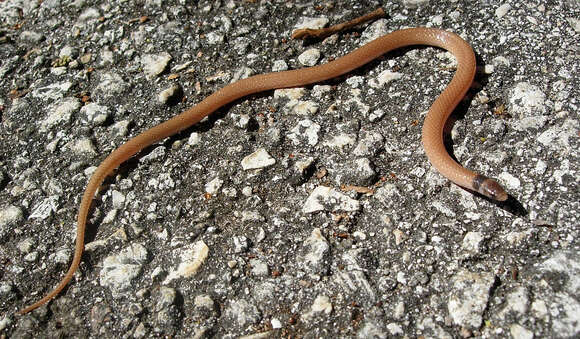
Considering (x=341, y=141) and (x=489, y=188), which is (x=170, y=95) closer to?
(x=341, y=141)

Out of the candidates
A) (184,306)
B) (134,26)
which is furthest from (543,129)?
(134,26)

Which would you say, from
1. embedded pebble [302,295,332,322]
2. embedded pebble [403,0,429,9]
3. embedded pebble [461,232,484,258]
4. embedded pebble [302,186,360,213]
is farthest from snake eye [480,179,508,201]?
embedded pebble [403,0,429,9]

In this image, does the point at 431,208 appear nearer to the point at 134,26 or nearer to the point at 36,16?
the point at 134,26

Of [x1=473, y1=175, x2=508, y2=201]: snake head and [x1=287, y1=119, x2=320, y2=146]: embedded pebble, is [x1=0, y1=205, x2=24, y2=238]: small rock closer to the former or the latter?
[x1=287, y1=119, x2=320, y2=146]: embedded pebble

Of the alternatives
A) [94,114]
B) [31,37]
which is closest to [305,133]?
[94,114]

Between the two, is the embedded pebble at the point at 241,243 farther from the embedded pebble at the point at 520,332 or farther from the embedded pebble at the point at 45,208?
the embedded pebble at the point at 520,332
